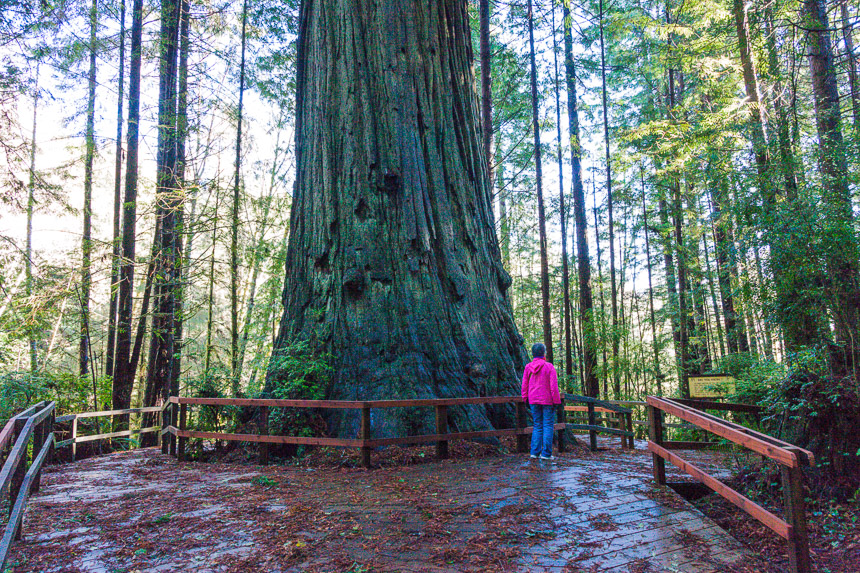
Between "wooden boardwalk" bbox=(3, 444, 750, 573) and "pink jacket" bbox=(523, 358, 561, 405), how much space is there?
769 millimetres

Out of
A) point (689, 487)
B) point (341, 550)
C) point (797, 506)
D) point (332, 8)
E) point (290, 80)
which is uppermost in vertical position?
point (290, 80)

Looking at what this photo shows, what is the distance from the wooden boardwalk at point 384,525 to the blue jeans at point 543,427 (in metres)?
0.40

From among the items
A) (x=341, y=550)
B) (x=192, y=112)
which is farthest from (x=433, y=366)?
(x=192, y=112)

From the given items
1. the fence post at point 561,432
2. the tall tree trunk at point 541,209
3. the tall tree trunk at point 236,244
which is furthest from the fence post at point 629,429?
the tall tree trunk at point 236,244

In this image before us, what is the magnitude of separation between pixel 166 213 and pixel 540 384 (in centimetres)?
959

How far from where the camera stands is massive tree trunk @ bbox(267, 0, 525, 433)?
7.18m

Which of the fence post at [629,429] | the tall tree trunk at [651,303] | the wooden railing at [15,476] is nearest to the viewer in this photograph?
the wooden railing at [15,476]

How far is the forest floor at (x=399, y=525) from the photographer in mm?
3152

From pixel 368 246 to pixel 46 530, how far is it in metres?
4.88

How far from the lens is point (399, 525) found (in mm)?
3701

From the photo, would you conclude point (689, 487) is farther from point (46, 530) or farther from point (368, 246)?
point (46, 530)

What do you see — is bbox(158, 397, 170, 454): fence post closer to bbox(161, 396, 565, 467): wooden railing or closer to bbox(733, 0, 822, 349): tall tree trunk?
bbox(161, 396, 565, 467): wooden railing

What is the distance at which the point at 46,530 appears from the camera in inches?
157

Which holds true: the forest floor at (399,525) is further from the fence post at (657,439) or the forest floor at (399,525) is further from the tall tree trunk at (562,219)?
the tall tree trunk at (562,219)
